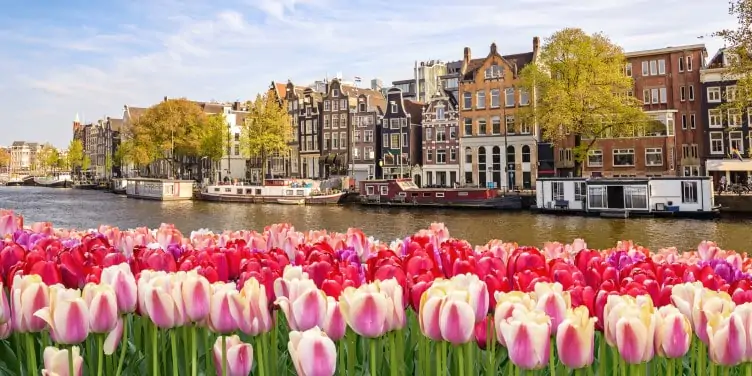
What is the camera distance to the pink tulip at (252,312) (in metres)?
2.00

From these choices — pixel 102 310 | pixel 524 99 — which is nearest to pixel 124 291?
pixel 102 310

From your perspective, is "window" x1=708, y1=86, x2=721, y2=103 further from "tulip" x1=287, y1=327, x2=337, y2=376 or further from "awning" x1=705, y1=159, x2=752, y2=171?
"tulip" x1=287, y1=327, x2=337, y2=376

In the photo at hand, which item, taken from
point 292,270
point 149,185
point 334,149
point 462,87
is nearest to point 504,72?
point 462,87

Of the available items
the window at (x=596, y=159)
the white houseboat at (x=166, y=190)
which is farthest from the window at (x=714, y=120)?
the white houseboat at (x=166, y=190)

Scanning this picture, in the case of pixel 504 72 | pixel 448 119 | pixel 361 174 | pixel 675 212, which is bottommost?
pixel 675 212

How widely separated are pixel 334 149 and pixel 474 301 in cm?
5683

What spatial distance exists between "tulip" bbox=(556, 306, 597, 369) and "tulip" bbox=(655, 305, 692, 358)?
0.24 metres

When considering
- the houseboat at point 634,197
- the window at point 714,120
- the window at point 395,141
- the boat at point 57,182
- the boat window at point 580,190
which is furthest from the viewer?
the boat at point 57,182

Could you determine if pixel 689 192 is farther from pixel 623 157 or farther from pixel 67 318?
pixel 67 318

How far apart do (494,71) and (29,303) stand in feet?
159

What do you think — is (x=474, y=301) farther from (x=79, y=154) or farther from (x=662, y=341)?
(x=79, y=154)

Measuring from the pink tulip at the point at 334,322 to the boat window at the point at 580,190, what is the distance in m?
33.7

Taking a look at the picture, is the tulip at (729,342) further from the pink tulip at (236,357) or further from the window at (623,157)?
the window at (623,157)

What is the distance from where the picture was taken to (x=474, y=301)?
2.01 meters
